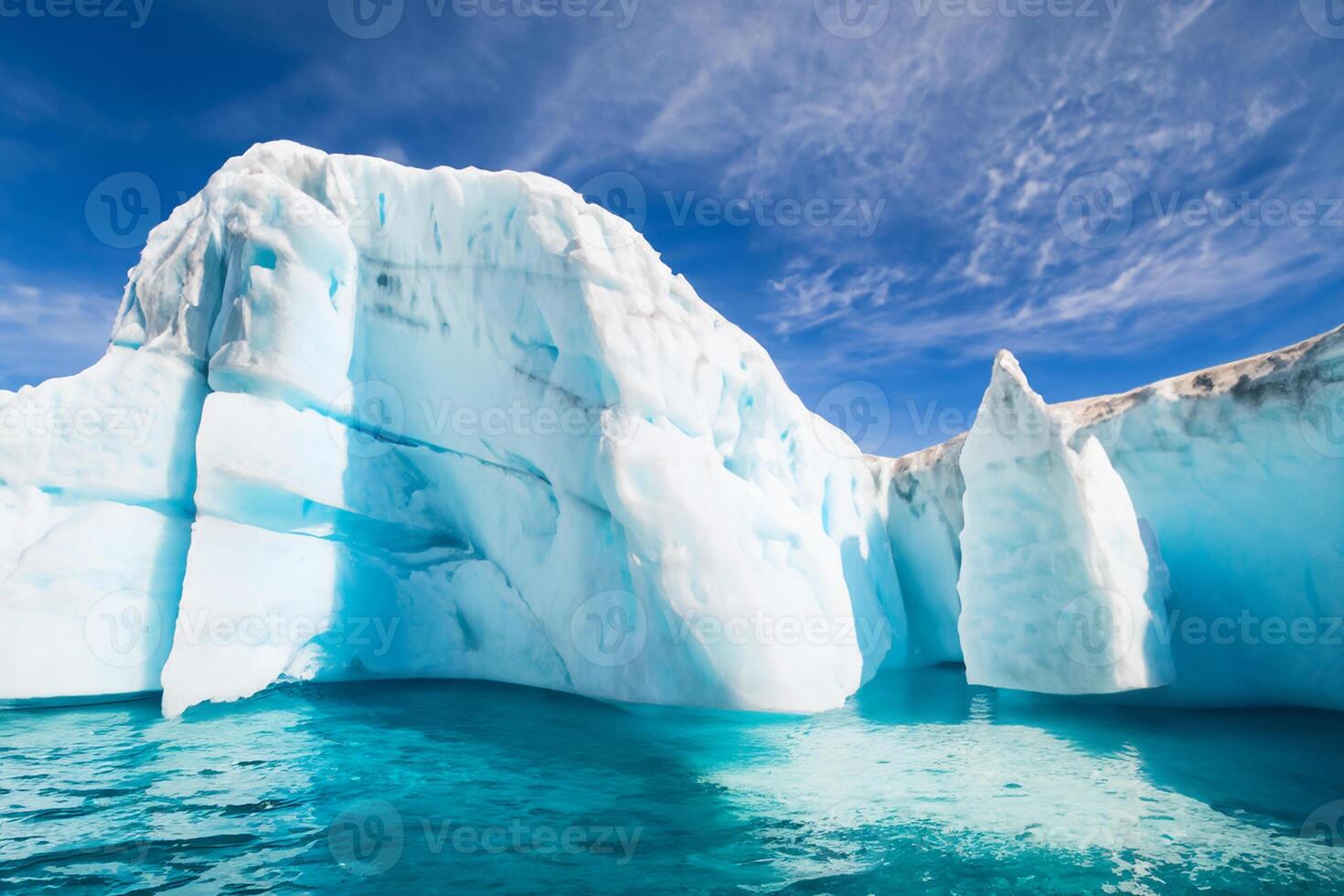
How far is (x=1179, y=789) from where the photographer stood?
5086 mm

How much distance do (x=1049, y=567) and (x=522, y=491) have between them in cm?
592

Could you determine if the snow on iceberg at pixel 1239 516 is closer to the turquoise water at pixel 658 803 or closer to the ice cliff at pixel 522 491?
the ice cliff at pixel 522 491

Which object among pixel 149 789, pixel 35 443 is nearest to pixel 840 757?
pixel 149 789

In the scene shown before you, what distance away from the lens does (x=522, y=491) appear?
8.62 meters

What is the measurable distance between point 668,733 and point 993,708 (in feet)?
13.5

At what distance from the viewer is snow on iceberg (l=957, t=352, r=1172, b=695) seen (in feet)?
24.1

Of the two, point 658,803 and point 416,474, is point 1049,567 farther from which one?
point 416,474

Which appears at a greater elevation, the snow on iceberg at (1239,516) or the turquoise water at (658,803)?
the snow on iceberg at (1239,516)

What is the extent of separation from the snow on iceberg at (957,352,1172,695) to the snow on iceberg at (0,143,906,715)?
5.87 ft

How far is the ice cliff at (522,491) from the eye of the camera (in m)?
7.42

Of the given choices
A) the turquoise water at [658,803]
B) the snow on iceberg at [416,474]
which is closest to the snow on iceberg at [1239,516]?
the turquoise water at [658,803]

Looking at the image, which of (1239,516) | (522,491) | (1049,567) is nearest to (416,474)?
(522,491)

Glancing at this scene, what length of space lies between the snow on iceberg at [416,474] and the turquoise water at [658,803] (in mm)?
836

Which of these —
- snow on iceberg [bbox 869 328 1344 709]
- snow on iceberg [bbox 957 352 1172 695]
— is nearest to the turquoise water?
snow on iceberg [bbox 957 352 1172 695]
